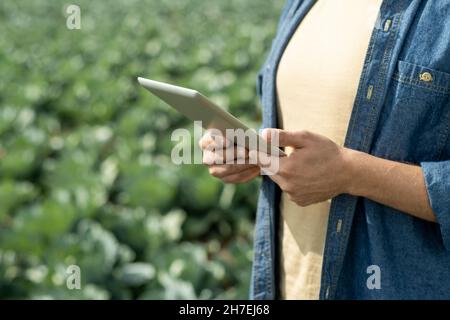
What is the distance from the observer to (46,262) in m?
2.91

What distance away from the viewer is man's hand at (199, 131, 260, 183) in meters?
1.31

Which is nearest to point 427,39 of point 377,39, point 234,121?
point 377,39

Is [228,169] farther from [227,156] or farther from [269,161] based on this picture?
[269,161]

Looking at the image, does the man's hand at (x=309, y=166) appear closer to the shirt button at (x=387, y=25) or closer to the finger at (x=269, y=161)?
the finger at (x=269, y=161)

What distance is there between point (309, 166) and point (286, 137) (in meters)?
0.08

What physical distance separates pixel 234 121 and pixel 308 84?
0.72 feet

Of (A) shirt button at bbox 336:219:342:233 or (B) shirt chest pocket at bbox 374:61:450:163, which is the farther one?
(A) shirt button at bbox 336:219:342:233

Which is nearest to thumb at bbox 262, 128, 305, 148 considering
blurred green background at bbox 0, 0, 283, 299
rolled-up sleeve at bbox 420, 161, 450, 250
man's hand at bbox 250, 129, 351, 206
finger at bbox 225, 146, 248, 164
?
man's hand at bbox 250, 129, 351, 206

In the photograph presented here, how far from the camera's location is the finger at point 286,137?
45.4 inches

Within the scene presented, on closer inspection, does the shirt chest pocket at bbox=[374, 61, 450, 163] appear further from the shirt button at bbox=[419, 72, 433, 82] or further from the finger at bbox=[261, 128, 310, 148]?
the finger at bbox=[261, 128, 310, 148]

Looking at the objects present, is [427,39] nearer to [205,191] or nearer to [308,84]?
[308,84]

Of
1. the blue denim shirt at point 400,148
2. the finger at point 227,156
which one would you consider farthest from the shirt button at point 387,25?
the finger at point 227,156

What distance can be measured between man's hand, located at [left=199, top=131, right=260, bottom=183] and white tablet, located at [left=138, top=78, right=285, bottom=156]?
5cm

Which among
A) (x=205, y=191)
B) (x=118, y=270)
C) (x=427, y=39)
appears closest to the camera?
(x=427, y=39)
